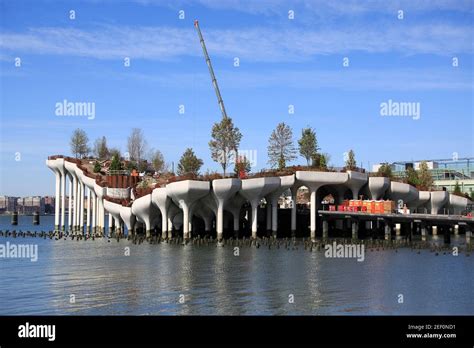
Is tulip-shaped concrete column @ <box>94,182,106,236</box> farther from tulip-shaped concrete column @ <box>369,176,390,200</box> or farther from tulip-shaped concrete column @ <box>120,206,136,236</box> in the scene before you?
tulip-shaped concrete column @ <box>369,176,390,200</box>

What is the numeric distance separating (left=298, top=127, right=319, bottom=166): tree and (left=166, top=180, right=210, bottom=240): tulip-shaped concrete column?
32429 millimetres

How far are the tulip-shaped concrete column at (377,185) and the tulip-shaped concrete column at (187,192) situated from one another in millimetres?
23944

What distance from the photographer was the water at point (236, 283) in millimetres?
32812

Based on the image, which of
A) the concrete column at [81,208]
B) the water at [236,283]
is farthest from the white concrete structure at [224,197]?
the water at [236,283]

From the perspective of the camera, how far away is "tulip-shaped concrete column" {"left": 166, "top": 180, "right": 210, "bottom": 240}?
7206cm

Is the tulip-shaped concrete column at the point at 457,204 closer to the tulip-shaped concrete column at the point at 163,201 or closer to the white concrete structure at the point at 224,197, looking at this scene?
the white concrete structure at the point at 224,197

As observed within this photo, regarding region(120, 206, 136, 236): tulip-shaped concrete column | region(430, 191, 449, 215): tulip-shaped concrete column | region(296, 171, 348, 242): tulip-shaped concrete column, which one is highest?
region(296, 171, 348, 242): tulip-shaped concrete column

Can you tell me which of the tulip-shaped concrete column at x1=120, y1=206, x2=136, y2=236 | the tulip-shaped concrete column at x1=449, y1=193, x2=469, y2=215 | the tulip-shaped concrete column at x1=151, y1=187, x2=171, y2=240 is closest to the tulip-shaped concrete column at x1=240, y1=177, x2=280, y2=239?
the tulip-shaped concrete column at x1=151, y1=187, x2=171, y2=240

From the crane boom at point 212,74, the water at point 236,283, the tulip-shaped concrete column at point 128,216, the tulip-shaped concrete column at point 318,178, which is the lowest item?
the water at point 236,283

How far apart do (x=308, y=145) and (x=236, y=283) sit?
210 feet

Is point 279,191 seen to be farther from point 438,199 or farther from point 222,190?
point 438,199

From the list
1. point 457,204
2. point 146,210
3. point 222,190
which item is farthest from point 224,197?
point 457,204
